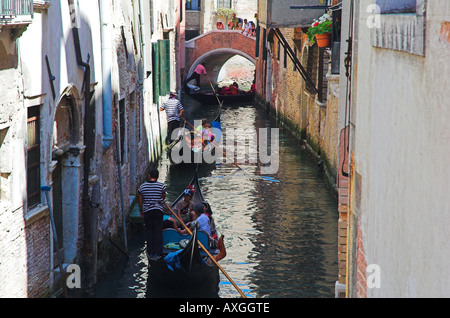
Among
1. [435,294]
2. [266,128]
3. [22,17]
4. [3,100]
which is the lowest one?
[266,128]

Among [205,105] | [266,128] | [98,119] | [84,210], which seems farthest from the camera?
[205,105]

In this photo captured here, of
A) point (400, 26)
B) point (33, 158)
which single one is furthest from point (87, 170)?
point (400, 26)

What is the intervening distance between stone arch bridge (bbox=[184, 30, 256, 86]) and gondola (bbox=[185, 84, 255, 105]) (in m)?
2.14

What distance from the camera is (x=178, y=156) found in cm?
1369

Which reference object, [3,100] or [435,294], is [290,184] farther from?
[435,294]

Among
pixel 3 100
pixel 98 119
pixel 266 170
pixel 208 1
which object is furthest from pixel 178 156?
pixel 208 1

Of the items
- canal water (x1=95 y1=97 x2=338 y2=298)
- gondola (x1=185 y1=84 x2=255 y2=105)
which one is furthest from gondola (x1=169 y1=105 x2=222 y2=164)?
gondola (x1=185 y1=84 x2=255 y2=105)

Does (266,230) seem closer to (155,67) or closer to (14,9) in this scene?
(155,67)

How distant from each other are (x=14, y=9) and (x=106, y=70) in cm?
316

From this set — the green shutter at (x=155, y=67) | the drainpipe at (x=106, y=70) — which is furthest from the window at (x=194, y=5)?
the drainpipe at (x=106, y=70)

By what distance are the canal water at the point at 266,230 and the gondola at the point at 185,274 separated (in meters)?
0.15

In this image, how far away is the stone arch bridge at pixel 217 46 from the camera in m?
26.8

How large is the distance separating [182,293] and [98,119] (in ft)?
6.37

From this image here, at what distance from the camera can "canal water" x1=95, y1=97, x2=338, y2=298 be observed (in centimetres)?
740
